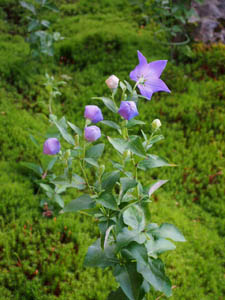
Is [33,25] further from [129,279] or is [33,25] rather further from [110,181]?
[129,279]

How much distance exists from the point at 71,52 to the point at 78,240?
8.71 ft

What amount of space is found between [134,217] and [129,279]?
296 millimetres

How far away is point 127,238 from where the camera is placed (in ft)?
4.00

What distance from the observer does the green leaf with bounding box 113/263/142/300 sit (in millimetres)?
1291

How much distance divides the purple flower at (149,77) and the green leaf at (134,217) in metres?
0.42

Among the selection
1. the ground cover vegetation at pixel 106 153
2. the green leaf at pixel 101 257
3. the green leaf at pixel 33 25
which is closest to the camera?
the green leaf at pixel 101 257

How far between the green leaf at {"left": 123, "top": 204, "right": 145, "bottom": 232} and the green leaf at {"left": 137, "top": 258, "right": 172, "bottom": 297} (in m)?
0.19

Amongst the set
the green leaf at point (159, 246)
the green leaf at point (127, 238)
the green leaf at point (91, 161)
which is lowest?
the green leaf at point (159, 246)

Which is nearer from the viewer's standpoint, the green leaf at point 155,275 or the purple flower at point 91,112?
the purple flower at point 91,112

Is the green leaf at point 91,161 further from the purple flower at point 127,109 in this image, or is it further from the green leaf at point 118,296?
the green leaf at point 118,296

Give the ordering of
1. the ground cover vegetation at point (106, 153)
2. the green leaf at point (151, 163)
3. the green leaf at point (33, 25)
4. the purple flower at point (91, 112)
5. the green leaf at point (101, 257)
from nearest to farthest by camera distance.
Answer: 1. the purple flower at point (91, 112)
2. the green leaf at point (151, 163)
3. the green leaf at point (101, 257)
4. the ground cover vegetation at point (106, 153)
5. the green leaf at point (33, 25)

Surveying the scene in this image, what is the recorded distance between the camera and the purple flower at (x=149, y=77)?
1186 mm

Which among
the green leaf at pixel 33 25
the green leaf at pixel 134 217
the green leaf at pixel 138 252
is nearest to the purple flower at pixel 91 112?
the green leaf at pixel 134 217

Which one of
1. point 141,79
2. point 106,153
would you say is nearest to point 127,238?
point 141,79
